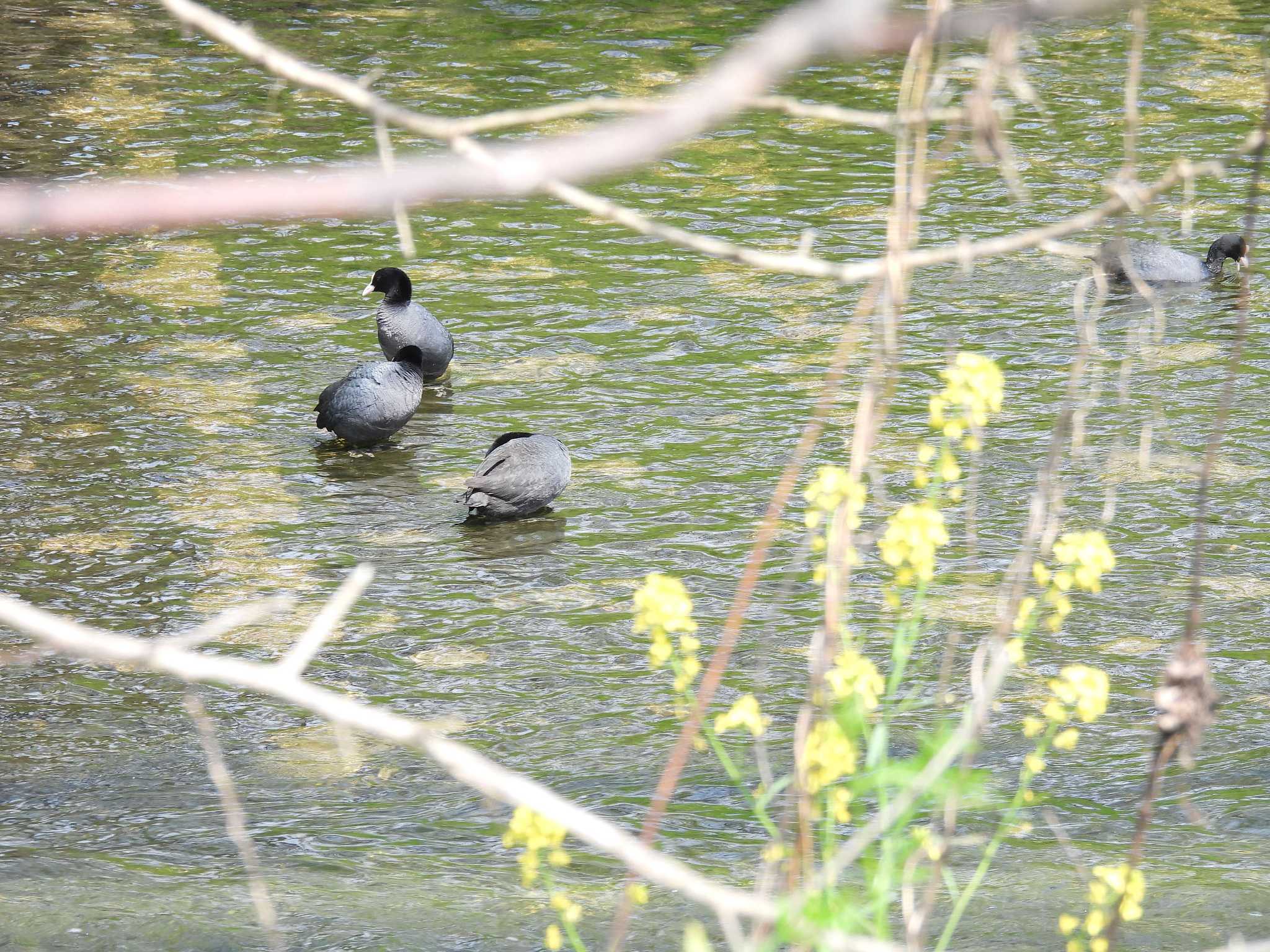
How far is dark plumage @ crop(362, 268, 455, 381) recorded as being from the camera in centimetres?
775

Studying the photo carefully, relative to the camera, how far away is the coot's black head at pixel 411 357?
23.9 ft

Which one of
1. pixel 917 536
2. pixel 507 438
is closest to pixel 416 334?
pixel 507 438

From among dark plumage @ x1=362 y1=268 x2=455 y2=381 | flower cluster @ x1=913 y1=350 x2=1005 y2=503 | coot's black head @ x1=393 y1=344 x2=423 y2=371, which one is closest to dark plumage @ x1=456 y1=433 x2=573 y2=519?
coot's black head @ x1=393 y1=344 x2=423 y2=371

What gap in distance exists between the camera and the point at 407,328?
7762 millimetres

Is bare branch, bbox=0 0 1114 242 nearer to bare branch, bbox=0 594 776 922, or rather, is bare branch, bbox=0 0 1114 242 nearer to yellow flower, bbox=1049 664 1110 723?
bare branch, bbox=0 594 776 922

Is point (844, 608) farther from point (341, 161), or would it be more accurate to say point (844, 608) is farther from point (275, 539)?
point (341, 161)

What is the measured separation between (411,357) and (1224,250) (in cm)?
427

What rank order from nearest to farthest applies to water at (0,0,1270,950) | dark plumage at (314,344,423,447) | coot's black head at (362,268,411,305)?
water at (0,0,1270,950) < dark plumage at (314,344,423,447) < coot's black head at (362,268,411,305)

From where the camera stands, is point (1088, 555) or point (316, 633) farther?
point (1088, 555)

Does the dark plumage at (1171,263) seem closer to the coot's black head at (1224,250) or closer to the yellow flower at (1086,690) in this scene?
the coot's black head at (1224,250)

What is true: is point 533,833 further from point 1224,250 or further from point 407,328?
point 1224,250

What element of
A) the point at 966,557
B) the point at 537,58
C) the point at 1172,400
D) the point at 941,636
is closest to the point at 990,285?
the point at 1172,400

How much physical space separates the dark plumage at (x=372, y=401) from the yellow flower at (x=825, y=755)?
15.3 feet

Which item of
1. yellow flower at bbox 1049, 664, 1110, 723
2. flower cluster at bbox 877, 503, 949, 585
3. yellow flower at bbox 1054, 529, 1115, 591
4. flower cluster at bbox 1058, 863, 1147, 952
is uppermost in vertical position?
flower cluster at bbox 877, 503, 949, 585
